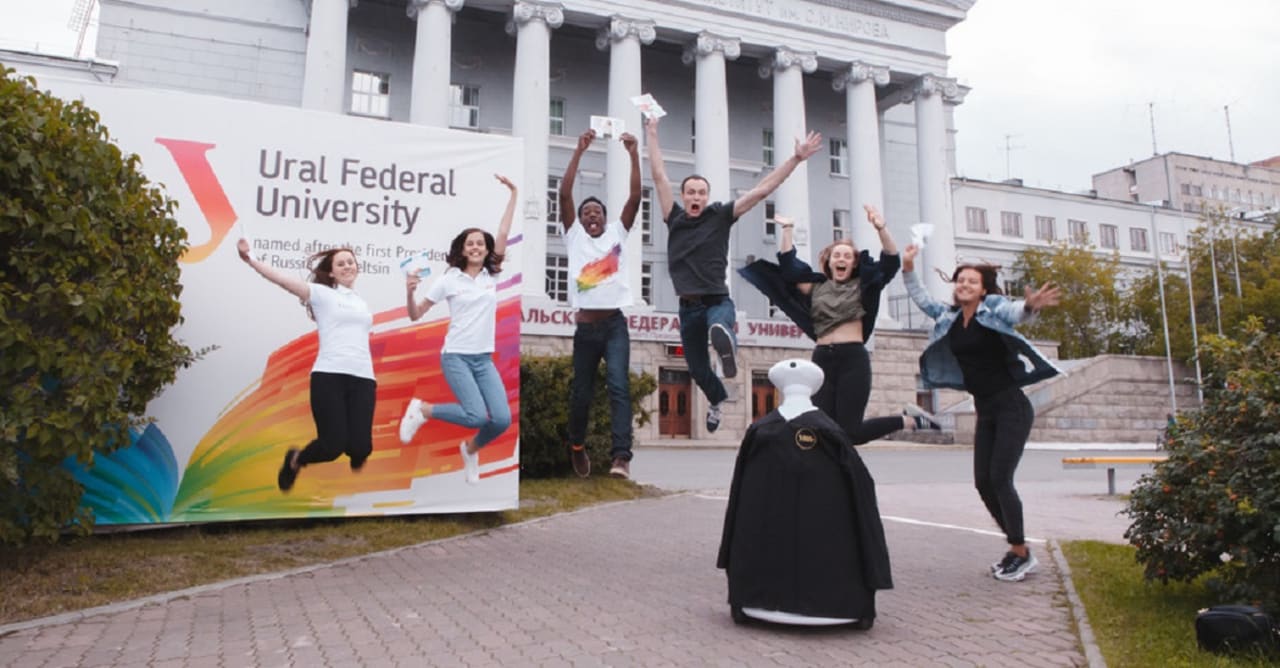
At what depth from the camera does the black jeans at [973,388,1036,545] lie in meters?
6.54

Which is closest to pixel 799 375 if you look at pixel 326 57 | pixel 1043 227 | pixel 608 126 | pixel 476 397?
pixel 608 126

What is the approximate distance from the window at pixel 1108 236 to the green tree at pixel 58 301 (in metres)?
64.9

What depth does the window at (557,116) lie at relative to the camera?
124 ft

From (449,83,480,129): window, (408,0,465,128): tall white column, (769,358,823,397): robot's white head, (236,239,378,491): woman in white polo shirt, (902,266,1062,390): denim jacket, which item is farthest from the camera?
(449,83,480,129): window

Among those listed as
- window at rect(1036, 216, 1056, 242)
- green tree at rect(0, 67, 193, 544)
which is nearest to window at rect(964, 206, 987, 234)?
window at rect(1036, 216, 1056, 242)

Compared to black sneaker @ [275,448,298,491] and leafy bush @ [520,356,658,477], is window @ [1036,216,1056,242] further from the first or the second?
black sneaker @ [275,448,298,491]

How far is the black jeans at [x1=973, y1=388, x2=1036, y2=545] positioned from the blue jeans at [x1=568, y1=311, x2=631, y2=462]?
297 centimetres

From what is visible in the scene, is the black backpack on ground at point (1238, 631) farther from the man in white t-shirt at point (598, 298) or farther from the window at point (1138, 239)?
the window at point (1138, 239)

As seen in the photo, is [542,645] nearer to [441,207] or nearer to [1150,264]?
[441,207]

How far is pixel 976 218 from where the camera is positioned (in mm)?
55844

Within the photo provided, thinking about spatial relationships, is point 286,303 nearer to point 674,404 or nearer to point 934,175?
point 674,404

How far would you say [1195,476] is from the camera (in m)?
5.48

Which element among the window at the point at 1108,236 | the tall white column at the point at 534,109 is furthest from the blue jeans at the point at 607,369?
the window at the point at 1108,236

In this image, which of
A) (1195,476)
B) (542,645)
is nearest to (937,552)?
(1195,476)
